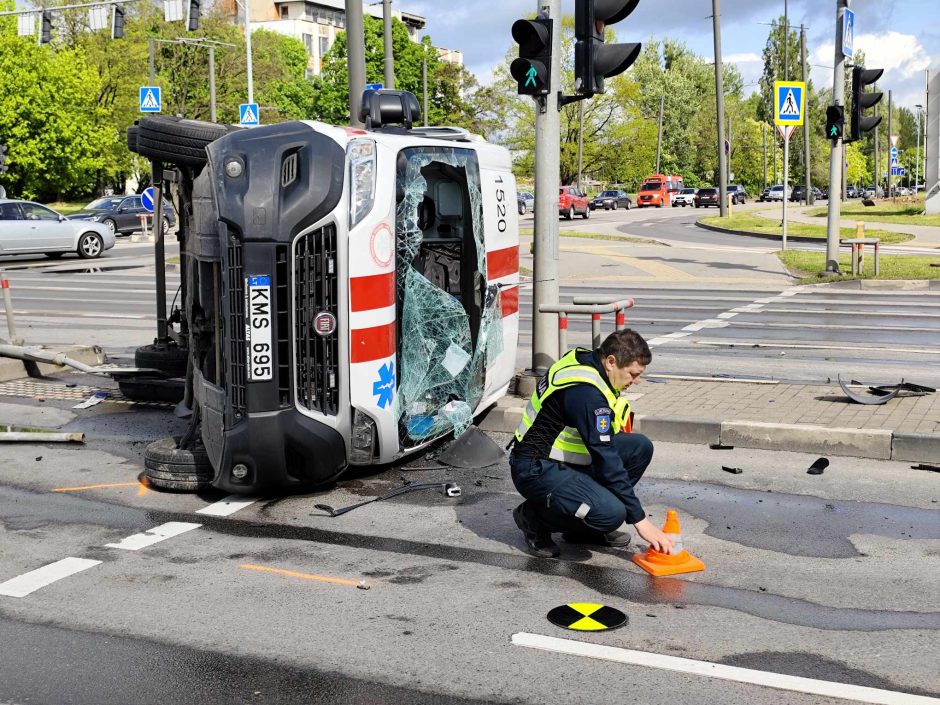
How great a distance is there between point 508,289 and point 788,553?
3.52m

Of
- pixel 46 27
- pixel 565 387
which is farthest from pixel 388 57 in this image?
pixel 565 387

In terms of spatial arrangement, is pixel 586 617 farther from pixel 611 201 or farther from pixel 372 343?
pixel 611 201

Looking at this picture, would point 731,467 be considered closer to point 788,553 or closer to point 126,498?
point 788,553

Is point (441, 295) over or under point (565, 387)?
over

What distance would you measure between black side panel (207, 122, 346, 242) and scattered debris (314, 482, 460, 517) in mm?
1652

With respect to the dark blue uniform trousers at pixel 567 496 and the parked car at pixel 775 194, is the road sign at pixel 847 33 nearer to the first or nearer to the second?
the dark blue uniform trousers at pixel 567 496

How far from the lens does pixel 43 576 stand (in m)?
5.66

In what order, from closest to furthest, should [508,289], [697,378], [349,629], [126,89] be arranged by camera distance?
[349,629]
[508,289]
[697,378]
[126,89]

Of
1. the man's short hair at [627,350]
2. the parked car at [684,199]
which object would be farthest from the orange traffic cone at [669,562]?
the parked car at [684,199]

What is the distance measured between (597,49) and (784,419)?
136 inches

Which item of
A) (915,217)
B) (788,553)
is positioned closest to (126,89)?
(915,217)

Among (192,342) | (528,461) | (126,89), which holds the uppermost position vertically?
(126,89)

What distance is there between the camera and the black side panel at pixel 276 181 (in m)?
6.52

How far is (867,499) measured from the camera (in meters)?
6.91
